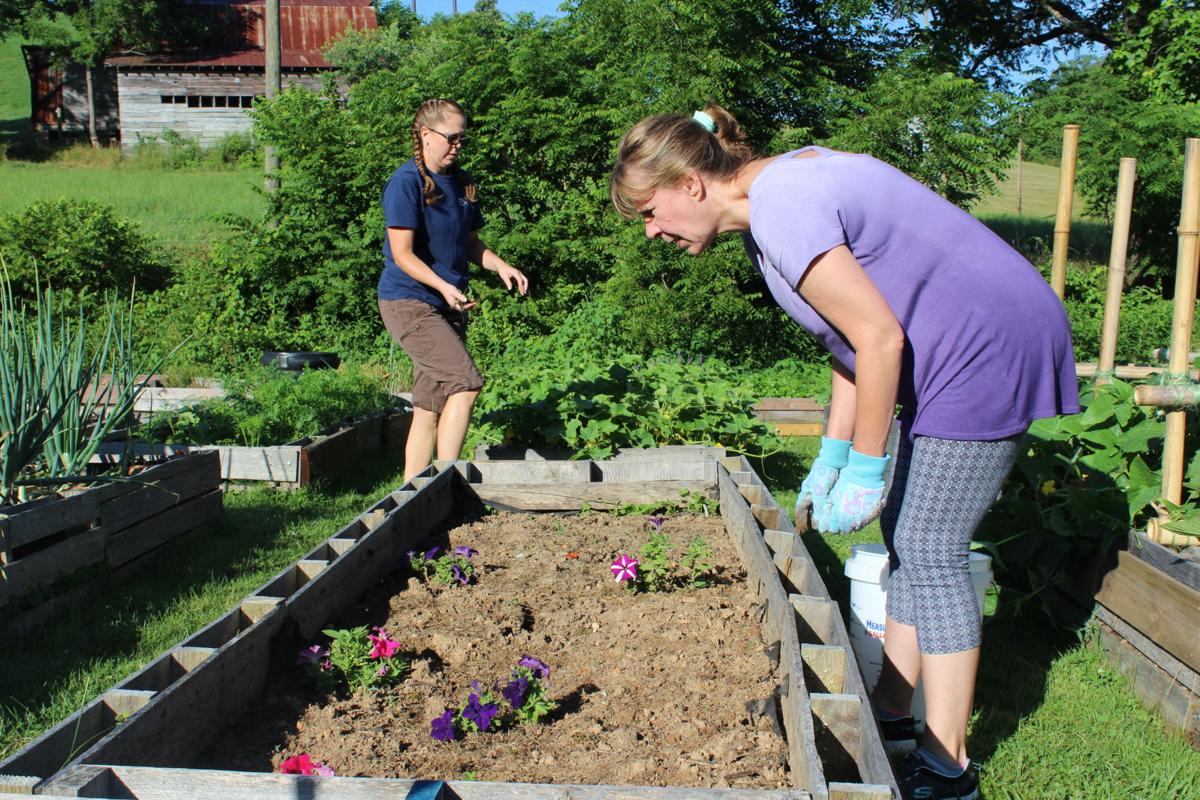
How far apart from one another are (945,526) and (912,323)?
485mm

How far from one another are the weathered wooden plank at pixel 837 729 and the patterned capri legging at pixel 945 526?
0.38 m

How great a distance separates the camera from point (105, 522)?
3.83 meters

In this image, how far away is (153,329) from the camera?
10.3 m

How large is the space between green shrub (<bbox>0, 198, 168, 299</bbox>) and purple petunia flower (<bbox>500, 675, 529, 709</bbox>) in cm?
965

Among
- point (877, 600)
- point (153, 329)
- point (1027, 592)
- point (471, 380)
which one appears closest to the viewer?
point (877, 600)

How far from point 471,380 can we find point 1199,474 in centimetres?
295

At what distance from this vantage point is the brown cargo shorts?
4.60 meters

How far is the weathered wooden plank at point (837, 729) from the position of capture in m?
1.98

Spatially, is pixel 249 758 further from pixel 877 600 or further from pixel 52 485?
pixel 52 485

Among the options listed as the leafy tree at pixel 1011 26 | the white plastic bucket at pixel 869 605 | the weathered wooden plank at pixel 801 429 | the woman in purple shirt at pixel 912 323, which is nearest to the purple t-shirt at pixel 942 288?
the woman in purple shirt at pixel 912 323

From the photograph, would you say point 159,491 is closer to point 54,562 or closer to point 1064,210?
point 54,562

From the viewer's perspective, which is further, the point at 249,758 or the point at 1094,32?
the point at 1094,32

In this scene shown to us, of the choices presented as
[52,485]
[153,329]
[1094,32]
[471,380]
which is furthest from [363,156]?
[1094,32]

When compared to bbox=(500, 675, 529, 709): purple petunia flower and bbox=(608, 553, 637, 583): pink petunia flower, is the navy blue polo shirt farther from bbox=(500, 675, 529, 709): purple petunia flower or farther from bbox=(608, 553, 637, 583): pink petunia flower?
bbox=(500, 675, 529, 709): purple petunia flower
